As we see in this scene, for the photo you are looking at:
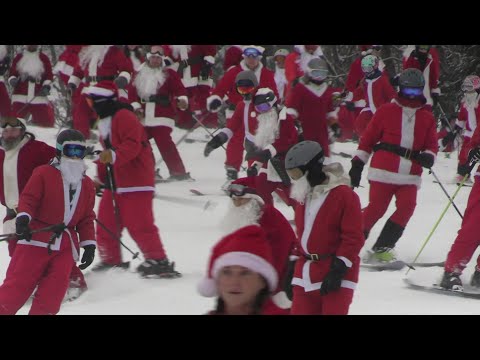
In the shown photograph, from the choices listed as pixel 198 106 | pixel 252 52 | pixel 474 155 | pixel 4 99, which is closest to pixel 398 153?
pixel 474 155

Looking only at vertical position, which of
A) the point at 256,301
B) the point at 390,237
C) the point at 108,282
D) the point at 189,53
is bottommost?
the point at 108,282

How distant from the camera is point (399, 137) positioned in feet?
13.6

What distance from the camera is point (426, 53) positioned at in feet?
16.0

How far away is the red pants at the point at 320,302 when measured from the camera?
8.94 ft

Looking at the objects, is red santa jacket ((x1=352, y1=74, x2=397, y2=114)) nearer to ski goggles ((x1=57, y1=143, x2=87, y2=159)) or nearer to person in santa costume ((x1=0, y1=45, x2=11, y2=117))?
ski goggles ((x1=57, y1=143, x2=87, y2=159))

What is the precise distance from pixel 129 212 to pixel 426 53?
2.03 meters

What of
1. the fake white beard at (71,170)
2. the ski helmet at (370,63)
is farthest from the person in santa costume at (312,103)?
the fake white beard at (71,170)

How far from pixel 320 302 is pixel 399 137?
5.15ft

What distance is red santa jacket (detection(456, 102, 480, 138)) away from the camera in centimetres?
602

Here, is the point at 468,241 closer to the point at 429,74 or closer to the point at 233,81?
the point at 429,74

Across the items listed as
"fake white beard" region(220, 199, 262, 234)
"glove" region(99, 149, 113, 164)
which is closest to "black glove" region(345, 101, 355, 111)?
"glove" region(99, 149, 113, 164)

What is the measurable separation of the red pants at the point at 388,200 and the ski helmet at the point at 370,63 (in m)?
1.44
